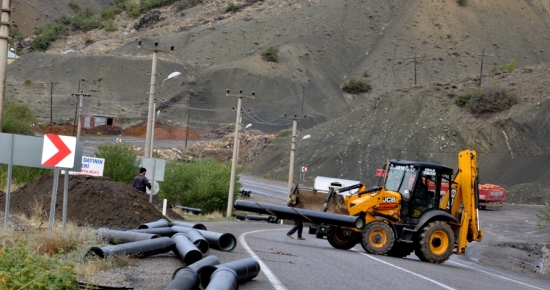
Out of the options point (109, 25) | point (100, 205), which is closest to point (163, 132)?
point (109, 25)

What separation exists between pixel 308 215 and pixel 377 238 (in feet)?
6.61

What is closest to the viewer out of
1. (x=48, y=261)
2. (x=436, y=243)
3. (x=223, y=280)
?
(x=223, y=280)

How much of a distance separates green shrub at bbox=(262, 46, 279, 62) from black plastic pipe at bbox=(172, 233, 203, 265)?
116m

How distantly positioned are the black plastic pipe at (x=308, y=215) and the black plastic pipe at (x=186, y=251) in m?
7.60

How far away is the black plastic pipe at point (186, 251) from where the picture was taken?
43.7 ft

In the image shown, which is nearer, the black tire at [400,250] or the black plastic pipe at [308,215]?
the black plastic pipe at [308,215]

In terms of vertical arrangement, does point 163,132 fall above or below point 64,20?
below

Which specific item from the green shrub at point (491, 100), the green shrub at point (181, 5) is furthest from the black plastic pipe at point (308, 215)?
the green shrub at point (181, 5)

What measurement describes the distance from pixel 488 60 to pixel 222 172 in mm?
90361

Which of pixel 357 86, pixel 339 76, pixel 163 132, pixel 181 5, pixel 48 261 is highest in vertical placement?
pixel 181 5

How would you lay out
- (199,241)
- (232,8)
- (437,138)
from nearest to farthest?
(199,241) < (437,138) < (232,8)

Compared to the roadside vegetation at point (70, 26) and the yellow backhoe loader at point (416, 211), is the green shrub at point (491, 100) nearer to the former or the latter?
the yellow backhoe loader at point (416, 211)

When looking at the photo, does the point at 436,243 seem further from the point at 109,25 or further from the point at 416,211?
the point at 109,25

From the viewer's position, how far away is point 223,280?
33.4ft
